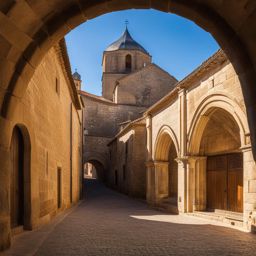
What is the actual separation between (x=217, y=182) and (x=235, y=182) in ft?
3.71

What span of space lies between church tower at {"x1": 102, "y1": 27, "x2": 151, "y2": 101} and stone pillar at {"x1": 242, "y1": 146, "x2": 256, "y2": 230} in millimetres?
38104

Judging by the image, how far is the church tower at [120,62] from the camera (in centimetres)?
4666

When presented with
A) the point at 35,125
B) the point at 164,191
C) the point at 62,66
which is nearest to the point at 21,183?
the point at 35,125

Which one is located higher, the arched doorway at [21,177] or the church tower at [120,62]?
the church tower at [120,62]

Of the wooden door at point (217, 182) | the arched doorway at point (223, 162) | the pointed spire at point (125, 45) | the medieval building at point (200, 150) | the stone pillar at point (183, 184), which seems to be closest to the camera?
the medieval building at point (200, 150)

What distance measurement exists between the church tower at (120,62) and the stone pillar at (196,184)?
33.9 m

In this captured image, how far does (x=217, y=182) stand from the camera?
13773 mm

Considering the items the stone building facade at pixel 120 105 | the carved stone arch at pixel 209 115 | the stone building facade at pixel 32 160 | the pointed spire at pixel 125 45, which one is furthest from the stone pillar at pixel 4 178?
the pointed spire at pixel 125 45

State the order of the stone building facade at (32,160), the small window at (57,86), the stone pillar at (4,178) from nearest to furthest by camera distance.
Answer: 1. the stone pillar at (4,178)
2. the stone building facade at (32,160)
3. the small window at (57,86)

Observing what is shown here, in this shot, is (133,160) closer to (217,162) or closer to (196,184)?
(196,184)

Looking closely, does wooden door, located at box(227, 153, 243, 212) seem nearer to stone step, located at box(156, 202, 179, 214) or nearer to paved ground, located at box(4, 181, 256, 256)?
stone step, located at box(156, 202, 179, 214)

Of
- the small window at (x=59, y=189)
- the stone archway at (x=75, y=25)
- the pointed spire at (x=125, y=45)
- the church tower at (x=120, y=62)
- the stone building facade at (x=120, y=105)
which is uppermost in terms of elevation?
the pointed spire at (x=125, y=45)

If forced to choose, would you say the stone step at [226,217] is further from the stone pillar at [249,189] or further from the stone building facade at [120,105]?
the stone building facade at [120,105]

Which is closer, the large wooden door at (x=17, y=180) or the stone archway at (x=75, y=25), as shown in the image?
the stone archway at (x=75, y=25)
